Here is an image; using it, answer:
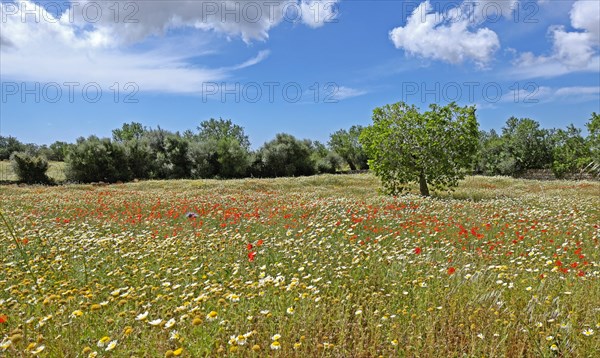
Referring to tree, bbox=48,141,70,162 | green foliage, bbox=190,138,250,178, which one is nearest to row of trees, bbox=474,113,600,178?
green foliage, bbox=190,138,250,178

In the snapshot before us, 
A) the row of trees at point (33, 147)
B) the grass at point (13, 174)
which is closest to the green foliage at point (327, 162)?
the grass at point (13, 174)

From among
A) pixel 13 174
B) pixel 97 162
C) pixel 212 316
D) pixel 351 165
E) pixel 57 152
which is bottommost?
pixel 212 316

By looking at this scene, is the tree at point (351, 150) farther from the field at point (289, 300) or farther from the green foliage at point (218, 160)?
A: the field at point (289, 300)

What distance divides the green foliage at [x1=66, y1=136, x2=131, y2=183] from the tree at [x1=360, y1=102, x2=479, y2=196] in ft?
108

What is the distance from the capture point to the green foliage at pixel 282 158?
172ft

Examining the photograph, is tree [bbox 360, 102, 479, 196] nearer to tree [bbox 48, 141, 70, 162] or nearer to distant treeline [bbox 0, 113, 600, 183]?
distant treeline [bbox 0, 113, 600, 183]

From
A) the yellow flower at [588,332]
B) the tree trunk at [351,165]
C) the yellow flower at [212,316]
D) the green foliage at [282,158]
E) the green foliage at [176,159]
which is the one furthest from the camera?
the tree trunk at [351,165]

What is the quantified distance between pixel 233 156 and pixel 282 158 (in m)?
6.84

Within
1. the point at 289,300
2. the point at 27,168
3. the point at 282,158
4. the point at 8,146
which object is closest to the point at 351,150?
the point at 282,158

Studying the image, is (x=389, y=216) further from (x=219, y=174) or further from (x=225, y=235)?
(x=219, y=174)

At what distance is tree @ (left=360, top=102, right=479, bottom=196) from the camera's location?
21.3m

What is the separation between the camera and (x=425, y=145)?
21.7 metres

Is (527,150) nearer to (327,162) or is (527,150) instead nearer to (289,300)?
(327,162)

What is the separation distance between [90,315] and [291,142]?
1978 inches
